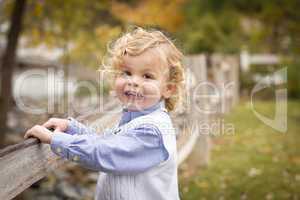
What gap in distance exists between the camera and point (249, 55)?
1920cm

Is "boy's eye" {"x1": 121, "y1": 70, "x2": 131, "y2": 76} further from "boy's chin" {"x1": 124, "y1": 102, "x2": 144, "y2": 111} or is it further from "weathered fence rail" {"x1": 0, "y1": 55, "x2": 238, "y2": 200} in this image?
"weathered fence rail" {"x1": 0, "y1": 55, "x2": 238, "y2": 200}

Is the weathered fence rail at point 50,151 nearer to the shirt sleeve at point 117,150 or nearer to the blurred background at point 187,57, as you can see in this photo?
the shirt sleeve at point 117,150

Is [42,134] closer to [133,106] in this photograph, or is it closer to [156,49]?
[133,106]

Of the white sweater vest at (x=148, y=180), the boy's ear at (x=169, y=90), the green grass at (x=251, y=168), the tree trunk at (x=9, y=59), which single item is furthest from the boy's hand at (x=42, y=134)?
the tree trunk at (x=9, y=59)

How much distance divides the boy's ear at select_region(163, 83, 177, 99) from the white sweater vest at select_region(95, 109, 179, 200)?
5.6 inches

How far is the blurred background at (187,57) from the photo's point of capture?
579 cm

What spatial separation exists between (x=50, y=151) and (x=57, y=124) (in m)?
0.12

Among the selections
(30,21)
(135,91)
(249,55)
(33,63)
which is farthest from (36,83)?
(135,91)

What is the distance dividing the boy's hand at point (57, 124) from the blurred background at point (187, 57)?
0.63 m

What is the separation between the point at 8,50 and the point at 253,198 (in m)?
3.21

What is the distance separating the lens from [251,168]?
6.34 metres

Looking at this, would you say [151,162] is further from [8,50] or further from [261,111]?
[261,111]

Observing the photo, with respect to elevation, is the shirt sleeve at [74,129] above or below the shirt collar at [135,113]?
below

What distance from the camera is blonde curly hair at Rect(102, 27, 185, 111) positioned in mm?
2127
